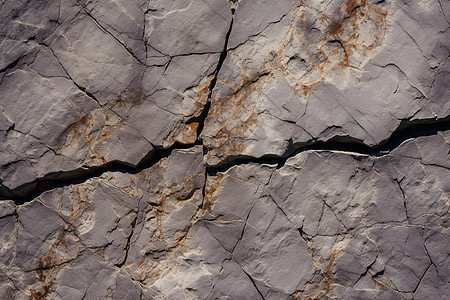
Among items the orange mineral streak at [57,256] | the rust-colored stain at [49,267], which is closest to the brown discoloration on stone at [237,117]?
the orange mineral streak at [57,256]

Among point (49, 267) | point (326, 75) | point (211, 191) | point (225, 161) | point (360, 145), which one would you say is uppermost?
point (326, 75)

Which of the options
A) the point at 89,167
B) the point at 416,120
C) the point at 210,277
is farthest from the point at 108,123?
the point at 416,120

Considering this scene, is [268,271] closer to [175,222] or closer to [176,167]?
[175,222]

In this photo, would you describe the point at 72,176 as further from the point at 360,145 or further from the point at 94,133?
the point at 360,145

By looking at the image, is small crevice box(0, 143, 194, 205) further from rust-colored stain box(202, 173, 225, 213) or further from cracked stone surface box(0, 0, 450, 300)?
rust-colored stain box(202, 173, 225, 213)

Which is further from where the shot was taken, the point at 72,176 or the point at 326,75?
the point at 72,176

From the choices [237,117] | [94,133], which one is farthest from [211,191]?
[94,133]

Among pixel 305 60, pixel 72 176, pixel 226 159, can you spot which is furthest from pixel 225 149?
pixel 72 176

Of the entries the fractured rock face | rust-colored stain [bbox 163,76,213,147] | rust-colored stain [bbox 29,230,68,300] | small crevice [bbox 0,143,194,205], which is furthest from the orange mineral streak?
the fractured rock face

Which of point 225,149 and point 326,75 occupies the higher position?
point 326,75
